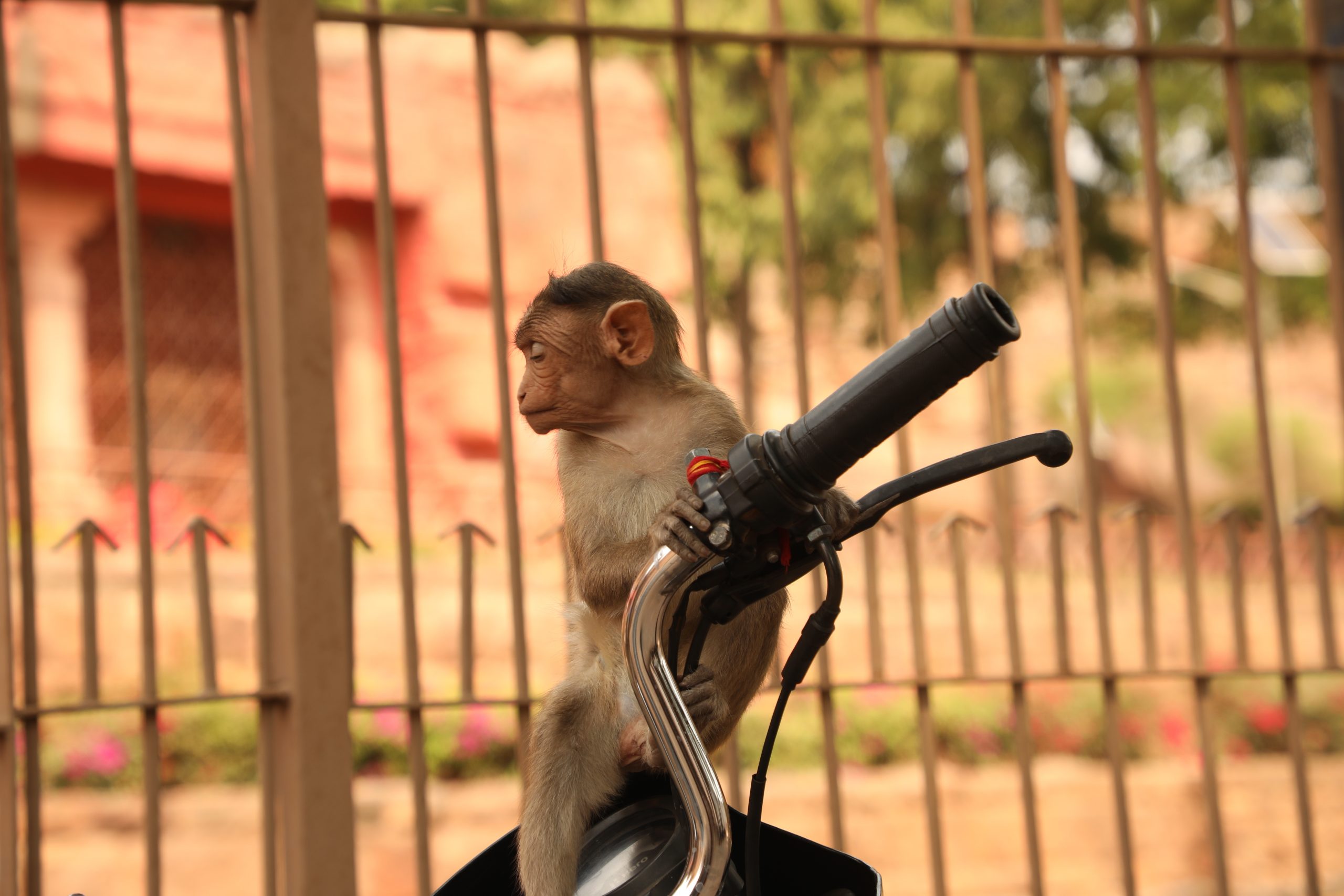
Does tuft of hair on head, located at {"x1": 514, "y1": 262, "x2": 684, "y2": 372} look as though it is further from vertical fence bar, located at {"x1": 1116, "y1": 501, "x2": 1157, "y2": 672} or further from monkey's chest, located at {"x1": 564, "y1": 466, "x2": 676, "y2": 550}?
vertical fence bar, located at {"x1": 1116, "y1": 501, "x2": 1157, "y2": 672}

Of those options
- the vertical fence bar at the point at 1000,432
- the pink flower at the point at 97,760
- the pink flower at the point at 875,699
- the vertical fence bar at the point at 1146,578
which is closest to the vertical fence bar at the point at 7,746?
the vertical fence bar at the point at 1000,432

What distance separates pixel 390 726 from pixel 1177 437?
265 inches

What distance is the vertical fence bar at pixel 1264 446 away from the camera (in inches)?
129

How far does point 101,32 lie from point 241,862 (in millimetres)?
7474

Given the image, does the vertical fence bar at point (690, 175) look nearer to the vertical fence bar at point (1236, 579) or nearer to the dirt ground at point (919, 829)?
the vertical fence bar at point (1236, 579)

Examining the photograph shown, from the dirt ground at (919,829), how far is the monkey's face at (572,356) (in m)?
5.06

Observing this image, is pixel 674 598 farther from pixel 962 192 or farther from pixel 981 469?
pixel 962 192

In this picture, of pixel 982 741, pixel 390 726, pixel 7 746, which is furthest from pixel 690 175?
pixel 982 741

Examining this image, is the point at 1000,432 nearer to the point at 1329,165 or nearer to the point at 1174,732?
the point at 1329,165

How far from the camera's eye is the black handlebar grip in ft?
3.04

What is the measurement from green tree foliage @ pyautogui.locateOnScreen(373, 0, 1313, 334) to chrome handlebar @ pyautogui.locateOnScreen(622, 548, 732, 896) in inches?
360

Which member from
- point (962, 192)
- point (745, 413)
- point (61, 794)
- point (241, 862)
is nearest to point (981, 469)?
point (745, 413)

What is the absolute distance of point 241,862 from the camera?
727cm

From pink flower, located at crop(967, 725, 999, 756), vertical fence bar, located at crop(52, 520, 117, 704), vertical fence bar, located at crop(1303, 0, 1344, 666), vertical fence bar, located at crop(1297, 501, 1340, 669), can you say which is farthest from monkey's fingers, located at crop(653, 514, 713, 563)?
pink flower, located at crop(967, 725, 999, 756)
